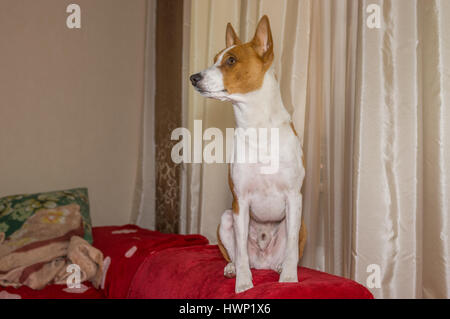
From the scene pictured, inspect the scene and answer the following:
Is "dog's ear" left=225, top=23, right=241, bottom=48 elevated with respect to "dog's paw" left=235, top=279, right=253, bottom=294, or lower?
elevated

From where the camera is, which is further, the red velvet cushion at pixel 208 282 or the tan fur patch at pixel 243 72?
the tan fur patch at pixel 243 72

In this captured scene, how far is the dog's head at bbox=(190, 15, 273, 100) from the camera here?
1.31 meters

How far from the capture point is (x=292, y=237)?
1303mm

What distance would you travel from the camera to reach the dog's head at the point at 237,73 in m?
1.31

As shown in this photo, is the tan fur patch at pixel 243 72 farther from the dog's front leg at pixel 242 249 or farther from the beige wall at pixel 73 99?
the beige wall at pixel 73 99

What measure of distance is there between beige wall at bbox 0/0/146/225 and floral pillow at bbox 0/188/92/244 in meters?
0.36

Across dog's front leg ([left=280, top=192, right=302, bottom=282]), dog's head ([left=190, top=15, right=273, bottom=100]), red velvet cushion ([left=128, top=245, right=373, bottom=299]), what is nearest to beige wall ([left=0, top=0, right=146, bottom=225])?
red velvet cushion ([left=128, top=245, right=373, bottom=299])

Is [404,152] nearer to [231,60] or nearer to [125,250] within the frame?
[231,60]

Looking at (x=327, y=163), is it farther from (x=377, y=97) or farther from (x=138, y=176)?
(x=138, y=176)

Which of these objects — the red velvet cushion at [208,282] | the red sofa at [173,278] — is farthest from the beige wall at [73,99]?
the red velvet cushion at [208,282]

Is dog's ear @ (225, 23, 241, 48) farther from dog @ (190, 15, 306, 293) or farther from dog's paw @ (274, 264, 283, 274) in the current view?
dog's paw @ (274, 264, 283, 274)

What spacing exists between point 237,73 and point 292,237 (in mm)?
589

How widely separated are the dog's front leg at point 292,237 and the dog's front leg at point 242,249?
0.38ft

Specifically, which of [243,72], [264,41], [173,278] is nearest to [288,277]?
[173,278]
